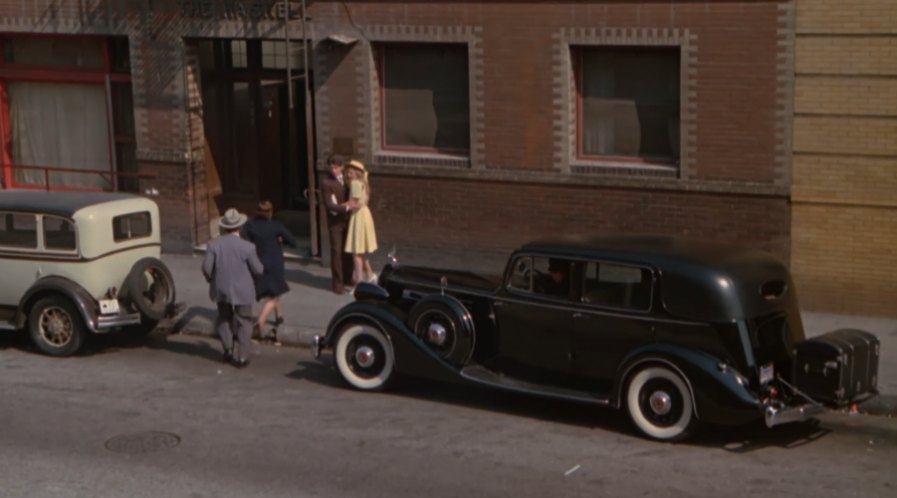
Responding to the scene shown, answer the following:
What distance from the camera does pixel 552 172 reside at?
17.6 meters

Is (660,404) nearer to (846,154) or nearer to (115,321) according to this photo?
(846,154)

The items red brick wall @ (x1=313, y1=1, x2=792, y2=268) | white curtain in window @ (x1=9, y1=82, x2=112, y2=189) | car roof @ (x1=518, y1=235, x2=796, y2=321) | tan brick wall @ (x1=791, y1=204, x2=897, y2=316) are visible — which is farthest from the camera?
white curtain in window @ (x1=9, y1=82, x2=112, y2=189)

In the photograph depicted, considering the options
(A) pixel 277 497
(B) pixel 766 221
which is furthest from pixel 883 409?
(A) pixel 277 497

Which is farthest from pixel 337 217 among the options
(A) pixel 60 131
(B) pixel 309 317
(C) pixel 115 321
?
(A) pixel 60 131

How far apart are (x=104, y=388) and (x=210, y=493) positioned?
3684mm

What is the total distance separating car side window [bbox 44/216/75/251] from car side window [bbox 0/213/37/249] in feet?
0.50

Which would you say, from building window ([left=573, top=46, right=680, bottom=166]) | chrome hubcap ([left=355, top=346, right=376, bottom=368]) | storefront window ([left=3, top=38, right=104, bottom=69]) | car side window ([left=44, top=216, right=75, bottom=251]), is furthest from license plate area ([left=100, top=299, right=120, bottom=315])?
storefront window ([left=3, top=38, right=104, bottom=69])

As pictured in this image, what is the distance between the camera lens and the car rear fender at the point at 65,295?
14961 millimetres

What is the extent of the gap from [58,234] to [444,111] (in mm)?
5501

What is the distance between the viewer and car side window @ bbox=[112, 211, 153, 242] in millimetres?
15477

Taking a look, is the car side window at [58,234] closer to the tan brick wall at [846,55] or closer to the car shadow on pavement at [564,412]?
the car shadow on pavement at [564,412]

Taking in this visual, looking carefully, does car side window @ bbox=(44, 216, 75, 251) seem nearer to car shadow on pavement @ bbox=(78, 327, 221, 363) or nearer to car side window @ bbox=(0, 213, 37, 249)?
car side window @ bbox=(0, 213, 37, 249)

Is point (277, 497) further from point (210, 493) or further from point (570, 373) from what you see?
point (570, 373)

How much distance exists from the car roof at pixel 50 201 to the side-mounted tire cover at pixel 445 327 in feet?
14.3
